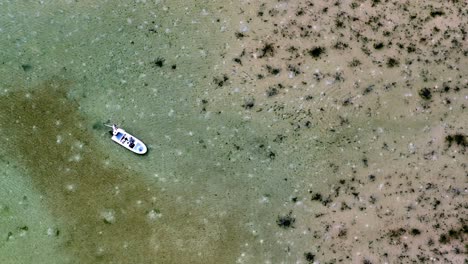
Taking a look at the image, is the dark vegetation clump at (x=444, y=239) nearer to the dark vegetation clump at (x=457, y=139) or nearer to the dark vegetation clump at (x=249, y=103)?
the dark vegetation clump at (x=457, y=139)

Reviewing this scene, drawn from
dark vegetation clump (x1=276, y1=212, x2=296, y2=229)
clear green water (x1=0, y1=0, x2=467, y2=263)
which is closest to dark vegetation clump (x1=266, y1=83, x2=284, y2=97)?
clear green water (x1=0, y1=0, x2=467, y2=263)

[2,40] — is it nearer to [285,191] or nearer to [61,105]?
[61,105]

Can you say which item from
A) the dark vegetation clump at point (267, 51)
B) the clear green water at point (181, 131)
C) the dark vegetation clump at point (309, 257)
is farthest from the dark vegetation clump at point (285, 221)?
the dark vegetation clump at point (267, 51)

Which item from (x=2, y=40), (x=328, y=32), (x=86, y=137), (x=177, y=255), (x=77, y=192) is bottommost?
(x=177, y=255)

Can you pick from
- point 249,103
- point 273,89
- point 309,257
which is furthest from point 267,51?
point 309,257

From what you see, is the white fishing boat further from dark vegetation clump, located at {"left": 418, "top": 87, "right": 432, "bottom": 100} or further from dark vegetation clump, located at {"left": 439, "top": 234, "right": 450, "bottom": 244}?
dark vegetation clump, located at {"left": 439, "top": 234, "right": 450, "bottom": 244}

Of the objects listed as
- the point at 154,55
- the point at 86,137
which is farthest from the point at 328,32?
the point at 86,137
